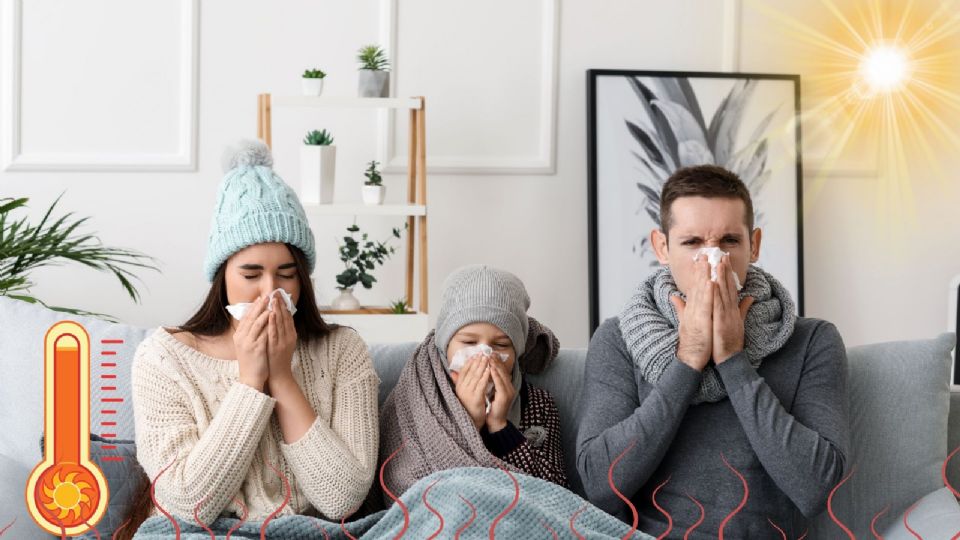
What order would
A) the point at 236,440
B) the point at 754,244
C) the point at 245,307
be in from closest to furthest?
the point at 236,440 → the point at 245,307 → the point at 754,244

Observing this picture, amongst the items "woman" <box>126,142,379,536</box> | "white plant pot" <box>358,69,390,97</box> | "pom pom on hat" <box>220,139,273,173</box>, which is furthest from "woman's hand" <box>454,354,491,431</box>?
"white plant pot" <box>358,69,390,97</box>

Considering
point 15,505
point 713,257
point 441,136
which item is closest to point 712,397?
point 713,257

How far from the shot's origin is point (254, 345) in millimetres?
1776

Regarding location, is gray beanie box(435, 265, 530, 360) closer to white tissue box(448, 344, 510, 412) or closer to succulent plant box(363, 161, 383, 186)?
white tissue box(448, 344, 510, 412)

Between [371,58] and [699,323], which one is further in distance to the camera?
[371,58]

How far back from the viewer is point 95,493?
616 mm

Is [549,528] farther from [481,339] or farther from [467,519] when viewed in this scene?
[481,339]

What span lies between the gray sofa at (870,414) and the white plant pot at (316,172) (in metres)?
1.12

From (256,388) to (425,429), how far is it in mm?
321

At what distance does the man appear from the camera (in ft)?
5.92

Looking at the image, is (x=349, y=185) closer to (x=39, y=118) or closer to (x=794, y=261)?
(x=39, y=118)

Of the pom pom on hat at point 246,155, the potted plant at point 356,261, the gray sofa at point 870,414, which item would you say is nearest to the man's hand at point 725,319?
the gray sofa at point 870,414

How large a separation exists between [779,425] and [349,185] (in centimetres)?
198

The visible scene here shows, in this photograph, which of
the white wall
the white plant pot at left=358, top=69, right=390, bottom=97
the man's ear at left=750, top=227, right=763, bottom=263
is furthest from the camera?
the white wall
